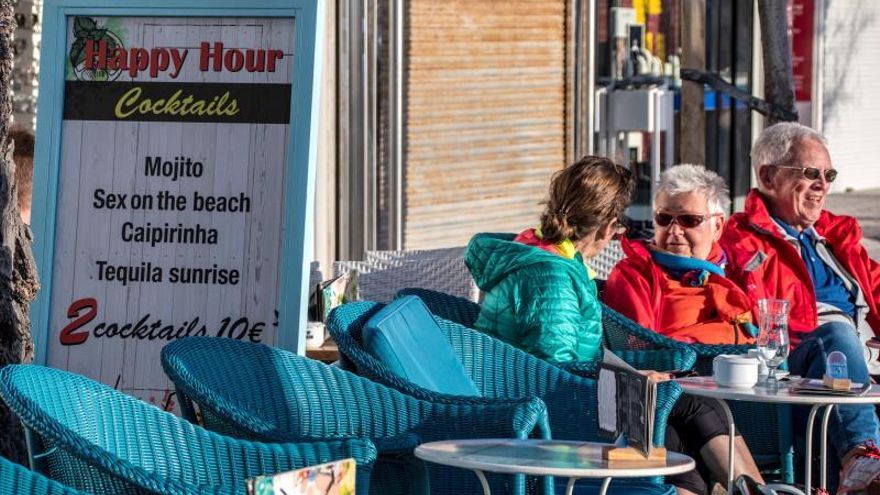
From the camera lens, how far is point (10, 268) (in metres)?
3.61

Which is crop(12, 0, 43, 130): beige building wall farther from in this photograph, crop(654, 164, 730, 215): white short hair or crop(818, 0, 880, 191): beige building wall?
crop(818, 0, 880, 191): beige building wall

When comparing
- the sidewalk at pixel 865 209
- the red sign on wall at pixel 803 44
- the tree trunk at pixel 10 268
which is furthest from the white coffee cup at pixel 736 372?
the red sign on wall at pixel 803 44

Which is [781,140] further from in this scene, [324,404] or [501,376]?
[324,404]

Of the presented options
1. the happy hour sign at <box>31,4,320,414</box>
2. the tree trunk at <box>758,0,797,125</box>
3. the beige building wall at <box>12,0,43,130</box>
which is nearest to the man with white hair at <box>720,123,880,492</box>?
the tree trunk at <box>758,0,797,125</box>

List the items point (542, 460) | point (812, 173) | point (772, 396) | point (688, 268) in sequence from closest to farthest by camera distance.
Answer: point (542, 460), point (772, 396), point (688, 268), point (812, 173)

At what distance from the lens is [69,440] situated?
9.91ft

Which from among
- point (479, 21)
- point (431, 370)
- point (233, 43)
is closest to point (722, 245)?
point (431, 370)

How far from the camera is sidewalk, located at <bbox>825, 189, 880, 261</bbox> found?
14.9 meters

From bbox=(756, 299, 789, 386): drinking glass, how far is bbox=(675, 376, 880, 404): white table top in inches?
2.5

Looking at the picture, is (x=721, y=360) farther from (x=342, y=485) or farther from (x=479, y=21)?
(x=479, y=21)

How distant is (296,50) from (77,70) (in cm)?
63

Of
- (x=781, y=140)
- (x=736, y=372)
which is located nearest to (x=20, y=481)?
(x=736, y=372)

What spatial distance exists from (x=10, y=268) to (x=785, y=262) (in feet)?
10.6

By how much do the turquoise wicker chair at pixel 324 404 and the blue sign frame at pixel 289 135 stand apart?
21 centimetres
